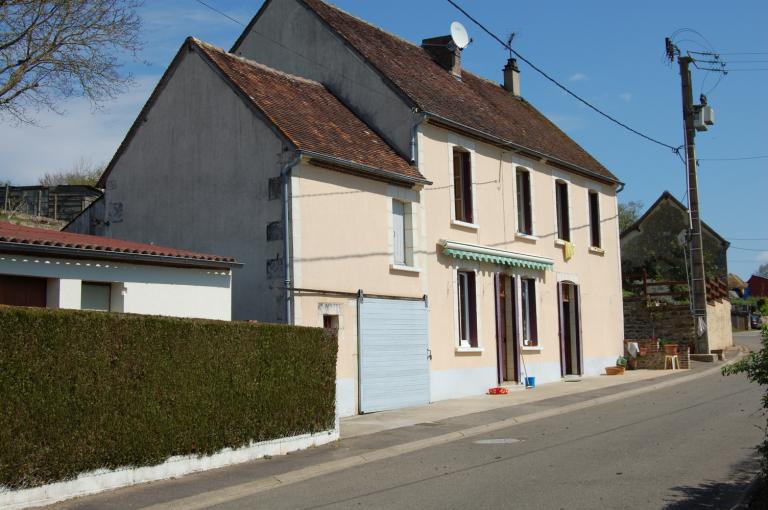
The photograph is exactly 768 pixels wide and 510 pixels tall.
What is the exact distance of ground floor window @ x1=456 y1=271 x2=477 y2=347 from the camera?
2066 centimetres

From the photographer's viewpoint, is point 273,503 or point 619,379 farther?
point 619,379

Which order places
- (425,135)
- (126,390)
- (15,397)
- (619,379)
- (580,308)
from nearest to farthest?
(15,397) < (126,390) < (425,135) < (619,379) < (580,308)

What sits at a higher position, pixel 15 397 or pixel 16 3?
pixel 16 3

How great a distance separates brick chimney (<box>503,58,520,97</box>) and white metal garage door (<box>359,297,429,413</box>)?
45.1 ft

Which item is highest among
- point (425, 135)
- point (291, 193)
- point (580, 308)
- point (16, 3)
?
point (16, 3)

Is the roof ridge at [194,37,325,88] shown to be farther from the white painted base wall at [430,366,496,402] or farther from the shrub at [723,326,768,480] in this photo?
the shrub at [723,326,768,480]

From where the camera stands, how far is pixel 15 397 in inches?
324

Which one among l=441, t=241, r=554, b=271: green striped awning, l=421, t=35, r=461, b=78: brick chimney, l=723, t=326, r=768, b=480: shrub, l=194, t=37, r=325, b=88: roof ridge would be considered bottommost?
l=723, t=326, r=768, b=480: shrub

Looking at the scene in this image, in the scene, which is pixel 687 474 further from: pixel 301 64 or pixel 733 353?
pixel 733 353

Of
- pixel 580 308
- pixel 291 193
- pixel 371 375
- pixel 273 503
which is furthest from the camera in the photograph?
pixel 580 308

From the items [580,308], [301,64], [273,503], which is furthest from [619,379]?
[273,503]

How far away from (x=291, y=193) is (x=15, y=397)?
8.20 metres

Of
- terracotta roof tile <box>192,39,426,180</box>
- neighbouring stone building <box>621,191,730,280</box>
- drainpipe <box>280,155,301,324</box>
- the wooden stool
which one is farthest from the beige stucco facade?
neighbouring stone building <box>621,191,730,280</box>

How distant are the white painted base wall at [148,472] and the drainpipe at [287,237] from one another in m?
3.10
